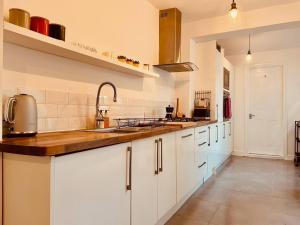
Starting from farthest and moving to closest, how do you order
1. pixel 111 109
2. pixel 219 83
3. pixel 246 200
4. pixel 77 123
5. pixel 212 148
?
pixel 219 83 < pixel 212 148 < pixel 246 200 < pixel 111 109 < pixel 77 123

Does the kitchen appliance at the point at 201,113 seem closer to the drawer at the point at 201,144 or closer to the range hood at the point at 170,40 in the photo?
the drawer at the point at 201,144

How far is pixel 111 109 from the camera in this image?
2.38 m

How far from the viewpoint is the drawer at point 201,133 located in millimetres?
2971

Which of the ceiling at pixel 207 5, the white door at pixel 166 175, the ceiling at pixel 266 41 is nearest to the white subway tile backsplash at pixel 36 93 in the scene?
the white door at pixel 166 175

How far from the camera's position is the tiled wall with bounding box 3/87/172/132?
1.67 m

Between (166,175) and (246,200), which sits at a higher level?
(166,175)

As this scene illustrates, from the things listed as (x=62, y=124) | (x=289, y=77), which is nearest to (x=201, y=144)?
(x=62, y=124)

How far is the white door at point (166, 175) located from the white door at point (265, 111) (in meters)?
4.01

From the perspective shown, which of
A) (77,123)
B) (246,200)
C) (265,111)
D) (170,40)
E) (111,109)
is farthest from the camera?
(265,111)

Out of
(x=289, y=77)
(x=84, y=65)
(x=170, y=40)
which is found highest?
(x=170, y=40)

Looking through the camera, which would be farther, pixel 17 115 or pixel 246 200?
pixel 246 200

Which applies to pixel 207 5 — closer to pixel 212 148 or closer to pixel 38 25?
pixel 212 148

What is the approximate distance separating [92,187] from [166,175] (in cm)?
99

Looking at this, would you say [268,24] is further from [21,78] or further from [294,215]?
[21,78]
